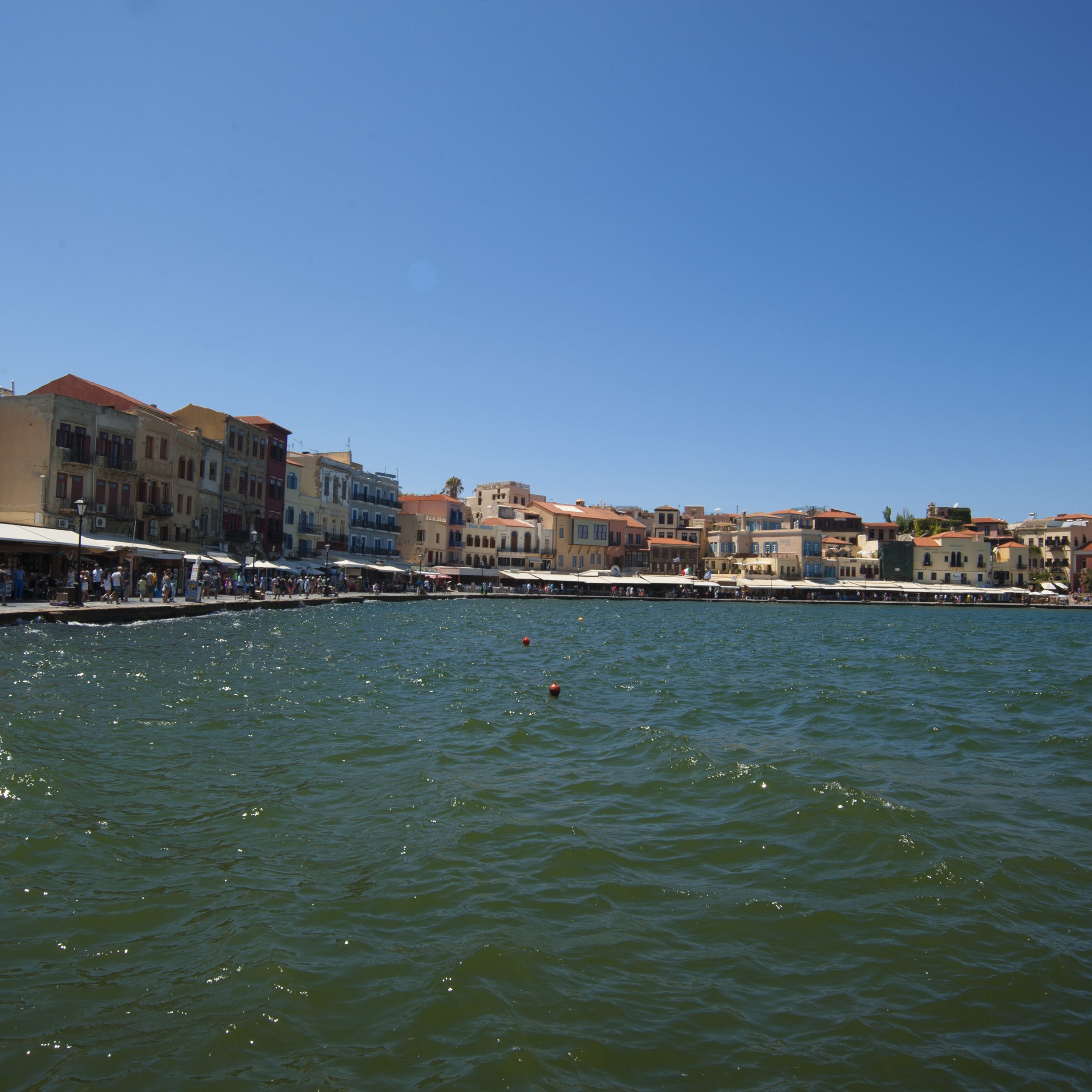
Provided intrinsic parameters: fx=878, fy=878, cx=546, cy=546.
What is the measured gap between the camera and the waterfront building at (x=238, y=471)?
51.2 m

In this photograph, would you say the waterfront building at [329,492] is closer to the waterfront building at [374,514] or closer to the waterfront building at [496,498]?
the waterfront building at [374,514]

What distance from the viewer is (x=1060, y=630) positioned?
51.3 metres

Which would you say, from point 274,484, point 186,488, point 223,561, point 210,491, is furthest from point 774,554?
point 223,561

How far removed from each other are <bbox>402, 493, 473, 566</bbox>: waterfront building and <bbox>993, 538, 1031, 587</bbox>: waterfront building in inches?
2257

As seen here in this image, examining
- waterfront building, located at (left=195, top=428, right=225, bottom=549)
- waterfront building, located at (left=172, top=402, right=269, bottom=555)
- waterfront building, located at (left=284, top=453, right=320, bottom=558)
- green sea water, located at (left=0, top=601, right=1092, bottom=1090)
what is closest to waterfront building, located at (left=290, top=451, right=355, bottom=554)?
waterfront building, located at (left=284, top=453, right=320, bottom=558)

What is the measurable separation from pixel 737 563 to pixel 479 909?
8665 centimetres

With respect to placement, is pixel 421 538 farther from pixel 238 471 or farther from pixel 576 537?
pixel 238 471

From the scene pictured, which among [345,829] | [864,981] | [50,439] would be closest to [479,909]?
[345,829]

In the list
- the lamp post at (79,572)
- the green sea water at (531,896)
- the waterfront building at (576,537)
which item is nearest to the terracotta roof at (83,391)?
the lamp post at (79,572)

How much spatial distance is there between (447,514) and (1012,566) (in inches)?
2416

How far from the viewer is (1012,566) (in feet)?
310

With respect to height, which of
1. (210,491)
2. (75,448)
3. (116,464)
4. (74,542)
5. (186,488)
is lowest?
(74,542)

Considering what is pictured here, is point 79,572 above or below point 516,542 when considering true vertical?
below

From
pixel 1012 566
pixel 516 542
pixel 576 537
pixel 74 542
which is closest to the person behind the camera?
pixel 74 542
